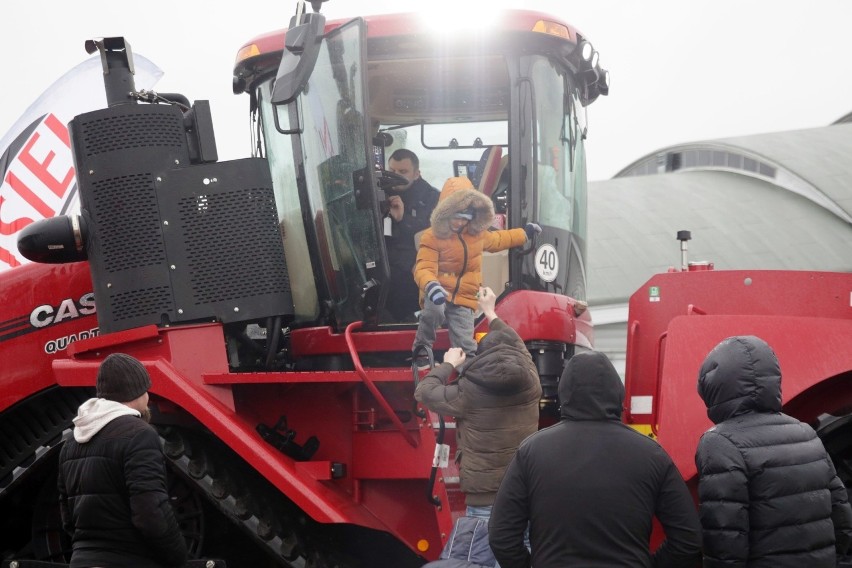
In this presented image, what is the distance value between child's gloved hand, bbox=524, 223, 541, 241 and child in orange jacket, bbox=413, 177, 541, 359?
37 cm

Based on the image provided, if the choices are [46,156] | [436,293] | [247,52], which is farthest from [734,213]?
[436,293]

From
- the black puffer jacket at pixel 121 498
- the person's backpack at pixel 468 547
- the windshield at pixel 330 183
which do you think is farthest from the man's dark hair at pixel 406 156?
the black puffer jacket at pixel 121 498

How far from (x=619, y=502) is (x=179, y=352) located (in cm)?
265

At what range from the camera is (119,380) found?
154 inches

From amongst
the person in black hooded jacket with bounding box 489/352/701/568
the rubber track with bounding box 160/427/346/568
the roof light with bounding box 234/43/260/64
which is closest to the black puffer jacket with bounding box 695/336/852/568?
the person in black hooded jacket with bounding box 489/352/701/568

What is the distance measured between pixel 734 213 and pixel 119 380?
97.9 ft

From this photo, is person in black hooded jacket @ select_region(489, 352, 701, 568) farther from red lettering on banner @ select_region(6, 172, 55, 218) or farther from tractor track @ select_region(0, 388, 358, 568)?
red lettering on banner @ select_region(6, 172, 55, 218)

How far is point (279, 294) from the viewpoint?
209 inches

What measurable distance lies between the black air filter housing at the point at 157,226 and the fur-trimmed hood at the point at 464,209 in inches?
38.5

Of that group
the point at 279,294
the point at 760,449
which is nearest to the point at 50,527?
the point at 279,294

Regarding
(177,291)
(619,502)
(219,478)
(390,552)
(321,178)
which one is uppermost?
(321,178)

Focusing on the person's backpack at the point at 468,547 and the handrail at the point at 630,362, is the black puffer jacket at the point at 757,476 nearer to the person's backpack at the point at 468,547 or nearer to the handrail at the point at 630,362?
the person's backpack at the point at 468,547

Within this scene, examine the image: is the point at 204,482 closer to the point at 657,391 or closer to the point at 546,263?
the point at 546,263

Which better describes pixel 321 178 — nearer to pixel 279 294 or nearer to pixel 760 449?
pixel 279 294
